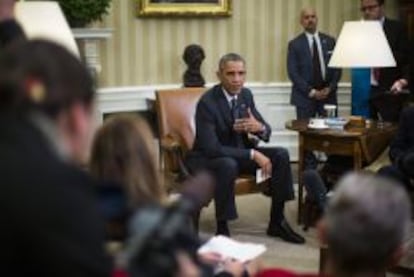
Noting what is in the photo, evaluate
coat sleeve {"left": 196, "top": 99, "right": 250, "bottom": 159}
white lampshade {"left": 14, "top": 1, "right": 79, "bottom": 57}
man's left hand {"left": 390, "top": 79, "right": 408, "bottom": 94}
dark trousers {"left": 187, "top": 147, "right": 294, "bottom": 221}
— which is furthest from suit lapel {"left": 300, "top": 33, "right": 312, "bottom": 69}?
white lampshade {"left": 14, "top": 1, "right": 79, "bottom": 57}

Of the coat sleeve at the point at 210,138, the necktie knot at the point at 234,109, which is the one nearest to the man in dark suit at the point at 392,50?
the necktie knot at the point at 234,109

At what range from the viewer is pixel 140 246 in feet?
3.70

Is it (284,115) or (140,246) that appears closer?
(140,246)

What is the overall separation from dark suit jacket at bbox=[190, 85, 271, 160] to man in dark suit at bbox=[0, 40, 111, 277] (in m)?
3.28

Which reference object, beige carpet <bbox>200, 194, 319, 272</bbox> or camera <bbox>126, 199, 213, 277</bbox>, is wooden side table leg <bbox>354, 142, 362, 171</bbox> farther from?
camera <bbox>126, 199, 213, 277</bbox>

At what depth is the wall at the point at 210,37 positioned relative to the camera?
6.19 metres

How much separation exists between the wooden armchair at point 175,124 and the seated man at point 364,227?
3169 mm

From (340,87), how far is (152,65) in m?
1.89

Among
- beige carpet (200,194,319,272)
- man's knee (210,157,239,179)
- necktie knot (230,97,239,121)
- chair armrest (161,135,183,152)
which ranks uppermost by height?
necktie knot (230,97,239,121)

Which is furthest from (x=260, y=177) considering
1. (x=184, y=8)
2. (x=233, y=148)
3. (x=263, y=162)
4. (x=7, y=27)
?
(x=7, y=27)

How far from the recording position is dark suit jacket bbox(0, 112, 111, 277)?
3.50 ft

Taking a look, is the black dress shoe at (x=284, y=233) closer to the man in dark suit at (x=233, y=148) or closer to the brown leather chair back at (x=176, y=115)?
the man in dark suit at (x=233, y=148)

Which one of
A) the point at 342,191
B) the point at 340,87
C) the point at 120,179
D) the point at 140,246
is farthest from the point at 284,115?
the point at 140,246

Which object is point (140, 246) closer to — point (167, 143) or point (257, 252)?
point (257, 252)
